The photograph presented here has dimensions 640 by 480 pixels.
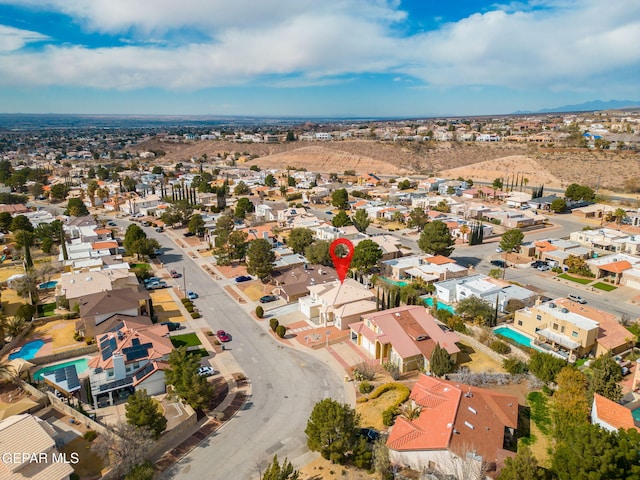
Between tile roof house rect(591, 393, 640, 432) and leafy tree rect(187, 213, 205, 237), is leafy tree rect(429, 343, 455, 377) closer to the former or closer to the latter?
tile roof house rect(591, 393, 640, 432)

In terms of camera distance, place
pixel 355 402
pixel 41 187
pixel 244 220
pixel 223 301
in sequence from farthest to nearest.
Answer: pixel 41 187, pixel 244 220, pixel 223 301, pixel 355 402

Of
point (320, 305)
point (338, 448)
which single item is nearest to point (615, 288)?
point (320, 305)

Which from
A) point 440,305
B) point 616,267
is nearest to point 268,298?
point 440,305

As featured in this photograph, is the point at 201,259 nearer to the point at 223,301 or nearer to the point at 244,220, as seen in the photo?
the point at 223,301

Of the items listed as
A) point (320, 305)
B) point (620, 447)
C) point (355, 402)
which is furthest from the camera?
point (320, 305)

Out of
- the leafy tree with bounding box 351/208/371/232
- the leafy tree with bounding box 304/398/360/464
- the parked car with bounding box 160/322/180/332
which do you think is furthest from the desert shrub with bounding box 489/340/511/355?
the leafy tree with bounding box 351/208/371/232

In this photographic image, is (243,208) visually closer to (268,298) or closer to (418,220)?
(418,220)

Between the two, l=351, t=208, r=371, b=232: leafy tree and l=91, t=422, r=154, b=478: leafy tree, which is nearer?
l=91, t=422, r=154, b=478: leafy tree
